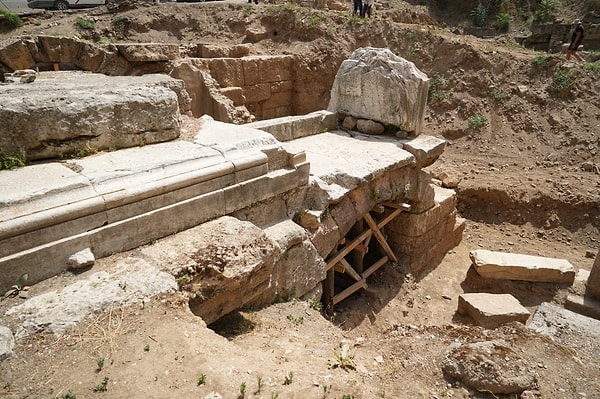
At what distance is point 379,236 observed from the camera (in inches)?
252

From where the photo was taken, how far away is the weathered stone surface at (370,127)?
6.71 metres

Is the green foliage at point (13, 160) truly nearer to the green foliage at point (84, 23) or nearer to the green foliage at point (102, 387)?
the green foliage at point (102, 387)

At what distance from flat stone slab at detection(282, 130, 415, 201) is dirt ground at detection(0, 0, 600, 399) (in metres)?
1.59

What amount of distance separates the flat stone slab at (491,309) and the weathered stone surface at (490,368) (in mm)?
2582

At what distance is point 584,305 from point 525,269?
940 millimetres

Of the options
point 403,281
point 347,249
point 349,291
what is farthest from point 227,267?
point 403,281

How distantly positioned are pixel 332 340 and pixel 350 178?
2.12m

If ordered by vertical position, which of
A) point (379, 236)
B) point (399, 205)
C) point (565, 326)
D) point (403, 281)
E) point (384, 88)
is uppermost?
point (384, 88)

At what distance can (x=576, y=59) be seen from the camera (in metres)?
11.8

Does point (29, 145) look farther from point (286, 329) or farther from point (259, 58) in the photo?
point (259, 58)

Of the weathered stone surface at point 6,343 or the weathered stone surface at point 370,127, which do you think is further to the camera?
the weathered stone surface at point 370,127

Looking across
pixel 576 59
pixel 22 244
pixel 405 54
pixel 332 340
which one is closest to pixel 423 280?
pixel 332 340

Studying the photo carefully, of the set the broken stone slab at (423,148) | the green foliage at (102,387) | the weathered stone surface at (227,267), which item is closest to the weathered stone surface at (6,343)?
the green foliage at (102,387)

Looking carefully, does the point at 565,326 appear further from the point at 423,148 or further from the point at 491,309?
the point at 423,148
